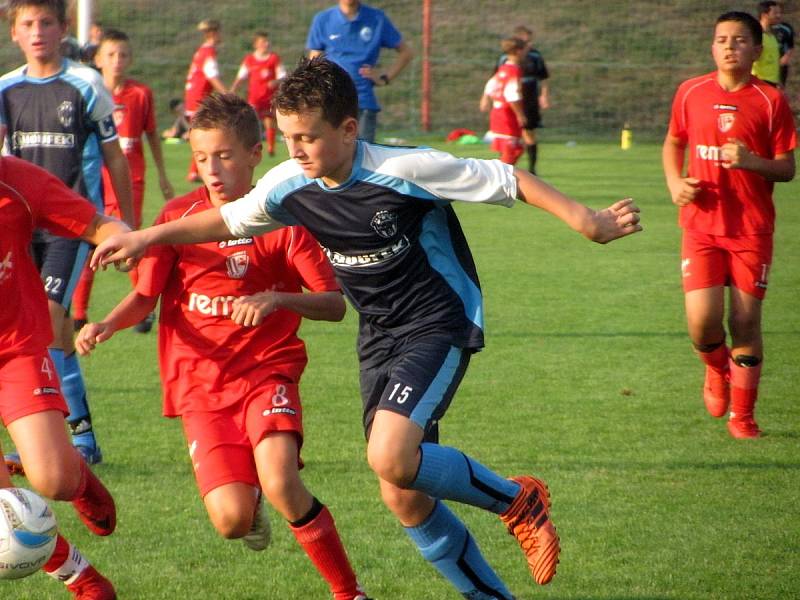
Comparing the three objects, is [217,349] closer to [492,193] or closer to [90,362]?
[492,193]

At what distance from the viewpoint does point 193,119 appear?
4.37 metres

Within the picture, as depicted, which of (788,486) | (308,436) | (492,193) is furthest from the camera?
(308,436)

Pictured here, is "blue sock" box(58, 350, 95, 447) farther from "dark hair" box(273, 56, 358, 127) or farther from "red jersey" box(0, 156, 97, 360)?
"dark hair" box(273, 56, 358, 127)

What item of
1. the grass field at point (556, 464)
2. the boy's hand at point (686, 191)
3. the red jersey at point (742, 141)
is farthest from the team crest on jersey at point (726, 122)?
the grass field at point (556, 464)

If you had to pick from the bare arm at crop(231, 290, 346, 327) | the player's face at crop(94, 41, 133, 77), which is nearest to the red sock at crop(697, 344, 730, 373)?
the bare arm at crop(231, 290, 346, 327)

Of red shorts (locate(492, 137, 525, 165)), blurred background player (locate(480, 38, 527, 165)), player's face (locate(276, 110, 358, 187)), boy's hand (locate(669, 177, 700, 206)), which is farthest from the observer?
red shorts (locate(492, 137, 525, 165))

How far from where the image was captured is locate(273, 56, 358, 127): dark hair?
3795 millimetres

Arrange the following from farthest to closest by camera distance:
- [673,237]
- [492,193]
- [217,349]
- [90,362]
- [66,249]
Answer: [673,237]
[90,362]
[66,249]
[217,349]
[492,193]

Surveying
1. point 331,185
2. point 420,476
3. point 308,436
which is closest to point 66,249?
point 308,436

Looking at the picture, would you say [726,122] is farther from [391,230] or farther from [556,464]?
[391,230]

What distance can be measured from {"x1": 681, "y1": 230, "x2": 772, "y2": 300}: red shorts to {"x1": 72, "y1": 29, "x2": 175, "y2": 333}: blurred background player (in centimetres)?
382

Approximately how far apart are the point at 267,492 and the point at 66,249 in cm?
232

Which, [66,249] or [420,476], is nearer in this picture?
[420,476]

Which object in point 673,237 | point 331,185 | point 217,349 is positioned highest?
point 331,185
